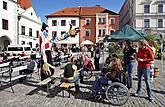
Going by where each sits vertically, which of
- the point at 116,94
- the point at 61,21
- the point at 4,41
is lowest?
the point at 116,94

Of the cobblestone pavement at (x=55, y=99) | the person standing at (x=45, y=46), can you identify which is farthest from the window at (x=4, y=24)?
the person standing at (x=45, y=46)

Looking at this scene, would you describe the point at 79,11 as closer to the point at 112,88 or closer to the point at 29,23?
the point at 29,23

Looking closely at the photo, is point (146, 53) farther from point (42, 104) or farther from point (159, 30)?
point (159, 30)

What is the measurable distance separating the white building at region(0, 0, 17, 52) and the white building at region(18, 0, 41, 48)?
1.81 m

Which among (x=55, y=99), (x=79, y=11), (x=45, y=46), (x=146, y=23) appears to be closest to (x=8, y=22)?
(x=45, y=46)

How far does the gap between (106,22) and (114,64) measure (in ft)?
162

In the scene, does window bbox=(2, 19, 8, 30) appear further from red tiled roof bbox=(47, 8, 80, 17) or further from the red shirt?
the red shirt

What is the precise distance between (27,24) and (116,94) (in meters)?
35.3

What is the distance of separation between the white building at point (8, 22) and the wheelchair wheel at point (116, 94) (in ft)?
89.2

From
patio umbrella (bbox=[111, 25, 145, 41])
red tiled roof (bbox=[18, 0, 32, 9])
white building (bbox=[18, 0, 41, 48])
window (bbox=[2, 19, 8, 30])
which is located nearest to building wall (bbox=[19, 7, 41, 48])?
white building (bbox=[18, 0, 41, 48])

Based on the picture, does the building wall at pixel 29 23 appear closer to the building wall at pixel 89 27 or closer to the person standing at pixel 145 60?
the building wall at pixel 89 27

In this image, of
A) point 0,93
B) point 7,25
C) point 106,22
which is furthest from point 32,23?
point 0,93

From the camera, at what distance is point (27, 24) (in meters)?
40.3

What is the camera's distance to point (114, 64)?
7.34 metres
